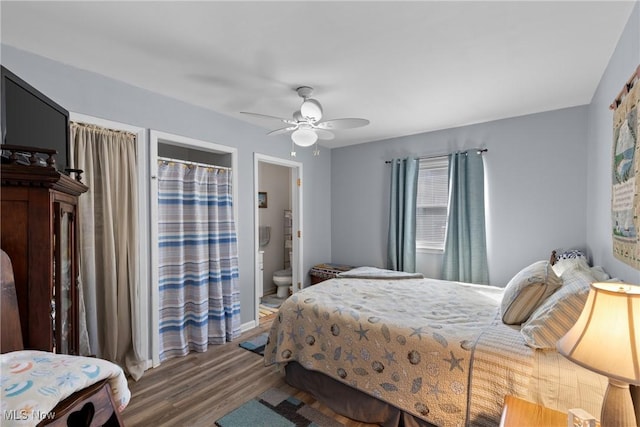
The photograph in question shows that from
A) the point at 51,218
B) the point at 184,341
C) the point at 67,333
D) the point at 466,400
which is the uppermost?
the point at 51,218

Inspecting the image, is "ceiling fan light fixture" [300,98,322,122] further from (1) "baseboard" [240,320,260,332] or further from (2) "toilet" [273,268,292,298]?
(2) "toilet" [273,268,292,298]

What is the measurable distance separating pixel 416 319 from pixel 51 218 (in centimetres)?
211

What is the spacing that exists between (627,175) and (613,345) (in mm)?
1266

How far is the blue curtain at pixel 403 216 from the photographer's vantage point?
3982 mm

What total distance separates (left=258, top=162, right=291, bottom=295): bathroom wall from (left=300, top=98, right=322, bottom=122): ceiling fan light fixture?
2.82 meters

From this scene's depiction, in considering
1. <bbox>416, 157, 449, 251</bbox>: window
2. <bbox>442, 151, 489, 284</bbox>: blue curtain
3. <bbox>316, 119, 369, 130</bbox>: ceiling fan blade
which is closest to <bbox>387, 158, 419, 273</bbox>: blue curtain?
<bbox>416, 157, 449, 251</bbox>: window

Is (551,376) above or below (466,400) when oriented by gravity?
above

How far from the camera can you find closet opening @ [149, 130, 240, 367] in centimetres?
279

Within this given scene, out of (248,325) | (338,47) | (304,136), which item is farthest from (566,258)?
(248,325)

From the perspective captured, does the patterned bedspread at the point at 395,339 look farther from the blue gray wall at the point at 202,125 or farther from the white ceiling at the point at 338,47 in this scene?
the white ceiling at the point at 338,47

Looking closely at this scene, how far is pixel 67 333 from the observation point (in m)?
1.48

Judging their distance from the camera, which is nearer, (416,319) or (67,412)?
(67,412)

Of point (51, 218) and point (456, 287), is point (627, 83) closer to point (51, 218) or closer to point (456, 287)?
point (456, 287)

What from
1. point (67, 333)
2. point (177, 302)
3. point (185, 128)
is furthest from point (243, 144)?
point (67, 333)
